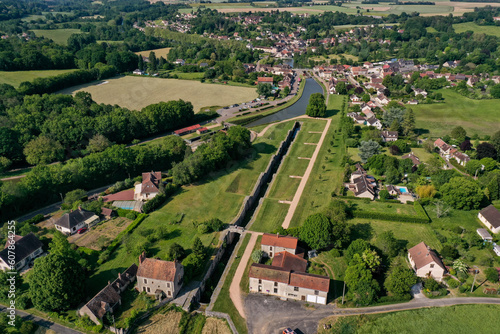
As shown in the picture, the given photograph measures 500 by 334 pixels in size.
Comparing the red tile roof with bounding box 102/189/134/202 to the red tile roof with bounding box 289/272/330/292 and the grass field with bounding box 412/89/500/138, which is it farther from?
the grass field with bounding box 412/89/500/138

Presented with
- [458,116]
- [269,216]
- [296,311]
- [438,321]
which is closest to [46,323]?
[296,311]

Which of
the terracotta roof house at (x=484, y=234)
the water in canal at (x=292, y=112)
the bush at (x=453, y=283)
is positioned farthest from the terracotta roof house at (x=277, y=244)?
the water in canal at (x=292, y=112)

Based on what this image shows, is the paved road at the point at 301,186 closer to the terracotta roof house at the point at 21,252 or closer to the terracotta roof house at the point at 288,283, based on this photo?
the terracotta roof house at the point at 288,283

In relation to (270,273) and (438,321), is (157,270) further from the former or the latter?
(438,321)

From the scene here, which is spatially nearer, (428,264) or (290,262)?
(428,264)

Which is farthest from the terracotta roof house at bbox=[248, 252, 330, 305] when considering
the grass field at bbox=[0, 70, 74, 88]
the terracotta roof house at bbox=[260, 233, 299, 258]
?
the grass field at bbox=[0, 70, 74, 88]

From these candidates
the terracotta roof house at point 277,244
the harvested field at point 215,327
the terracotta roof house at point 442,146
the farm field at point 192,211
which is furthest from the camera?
the terracotta roof house at point 442,146

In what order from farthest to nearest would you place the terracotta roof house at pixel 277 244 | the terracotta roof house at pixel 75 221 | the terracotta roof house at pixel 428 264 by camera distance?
1. the terracotta roof house at pixel 75 221
2. the terracotta roof house at pixel 277 244
3. the terracotta roof house at pixel 428 264
